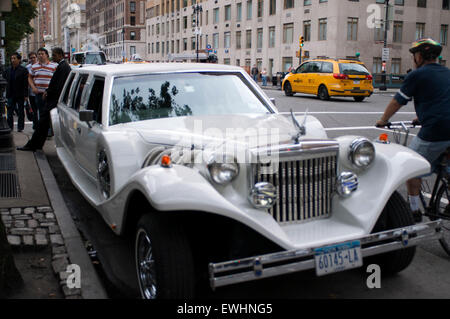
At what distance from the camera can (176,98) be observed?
5.12 metres

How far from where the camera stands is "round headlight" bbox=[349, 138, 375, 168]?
3992 millimetres

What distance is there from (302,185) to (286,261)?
0.60 metres

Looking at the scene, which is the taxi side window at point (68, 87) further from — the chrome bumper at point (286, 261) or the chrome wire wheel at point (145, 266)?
the chrome bumper at point (286, 261)

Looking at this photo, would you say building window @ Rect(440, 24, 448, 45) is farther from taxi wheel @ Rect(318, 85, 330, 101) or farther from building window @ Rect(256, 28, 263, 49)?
taxi wheel @ Rect(318, 85, 330, 101)

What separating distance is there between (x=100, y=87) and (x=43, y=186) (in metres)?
2.12

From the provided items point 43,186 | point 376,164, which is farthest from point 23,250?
point 376,164

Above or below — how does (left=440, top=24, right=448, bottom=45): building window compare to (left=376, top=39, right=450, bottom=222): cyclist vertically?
above

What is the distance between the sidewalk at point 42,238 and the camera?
12.8 feet

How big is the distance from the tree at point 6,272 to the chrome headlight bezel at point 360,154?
105 inches

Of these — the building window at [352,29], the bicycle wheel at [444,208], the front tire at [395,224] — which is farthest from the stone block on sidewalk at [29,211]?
the building window at [352,29]

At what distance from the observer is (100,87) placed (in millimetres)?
5492

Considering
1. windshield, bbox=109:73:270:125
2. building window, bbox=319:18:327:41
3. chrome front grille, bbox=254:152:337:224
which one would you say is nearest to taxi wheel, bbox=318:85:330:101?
windshield, bbox=109:73:270:125

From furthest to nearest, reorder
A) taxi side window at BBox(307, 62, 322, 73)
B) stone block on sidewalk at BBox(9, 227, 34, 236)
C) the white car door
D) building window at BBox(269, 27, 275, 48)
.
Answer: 1. building window at BBox(269, 27, 275, 48)
2. taxi side window at BBox(307, 62, 322, 73)
3. the white car door
4. stone block on sidewalk at BBox(9, 227, 34, 236)

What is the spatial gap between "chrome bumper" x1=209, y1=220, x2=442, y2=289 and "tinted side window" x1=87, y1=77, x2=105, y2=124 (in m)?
2.66
